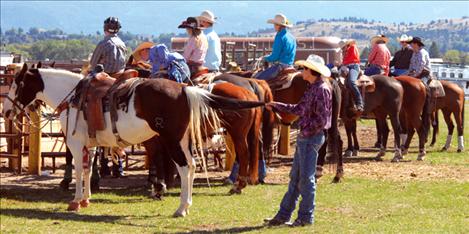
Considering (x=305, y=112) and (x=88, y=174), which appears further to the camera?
(x=88, y=174)

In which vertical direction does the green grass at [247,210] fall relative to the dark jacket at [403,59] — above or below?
below

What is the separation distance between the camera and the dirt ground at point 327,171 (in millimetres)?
16516

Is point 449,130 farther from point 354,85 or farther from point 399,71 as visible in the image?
point 354,85

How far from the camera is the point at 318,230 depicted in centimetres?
1110

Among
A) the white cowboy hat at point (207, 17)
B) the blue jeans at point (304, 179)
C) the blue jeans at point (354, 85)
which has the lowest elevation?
the blue jeans at point (304, 179)

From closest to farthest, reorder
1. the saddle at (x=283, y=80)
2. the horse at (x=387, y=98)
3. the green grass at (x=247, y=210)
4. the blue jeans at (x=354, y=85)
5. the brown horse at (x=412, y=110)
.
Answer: the green grass at (x=247, y=210), the saddle at (x=283, y=80), the blue jeans at (x=354, y=85), the horse at (x=387, y=98), the brown horse at (x=412, y=110)

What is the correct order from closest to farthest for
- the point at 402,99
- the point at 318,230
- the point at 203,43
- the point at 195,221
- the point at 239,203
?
the point at 318,230 < the point at 195,221 < the point at 239,203 < the point at 203,43 < the point at 402,99

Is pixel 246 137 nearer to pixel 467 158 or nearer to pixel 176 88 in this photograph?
pixel 176 88

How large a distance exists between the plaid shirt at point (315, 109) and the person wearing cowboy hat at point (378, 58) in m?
10.0

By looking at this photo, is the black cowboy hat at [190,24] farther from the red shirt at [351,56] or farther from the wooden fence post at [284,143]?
the wooden fence post at [284,143]

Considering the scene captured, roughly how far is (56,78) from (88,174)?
5.04 ft

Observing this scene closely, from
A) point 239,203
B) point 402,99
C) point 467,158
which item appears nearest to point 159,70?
point 239,203

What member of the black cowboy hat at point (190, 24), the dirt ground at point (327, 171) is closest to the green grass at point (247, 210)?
the dirt ground at point (327, 171)

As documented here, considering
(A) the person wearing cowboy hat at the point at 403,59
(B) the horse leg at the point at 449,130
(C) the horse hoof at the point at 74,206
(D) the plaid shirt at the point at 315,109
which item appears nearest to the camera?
(D) the plaid shirt at the point at 315,109
